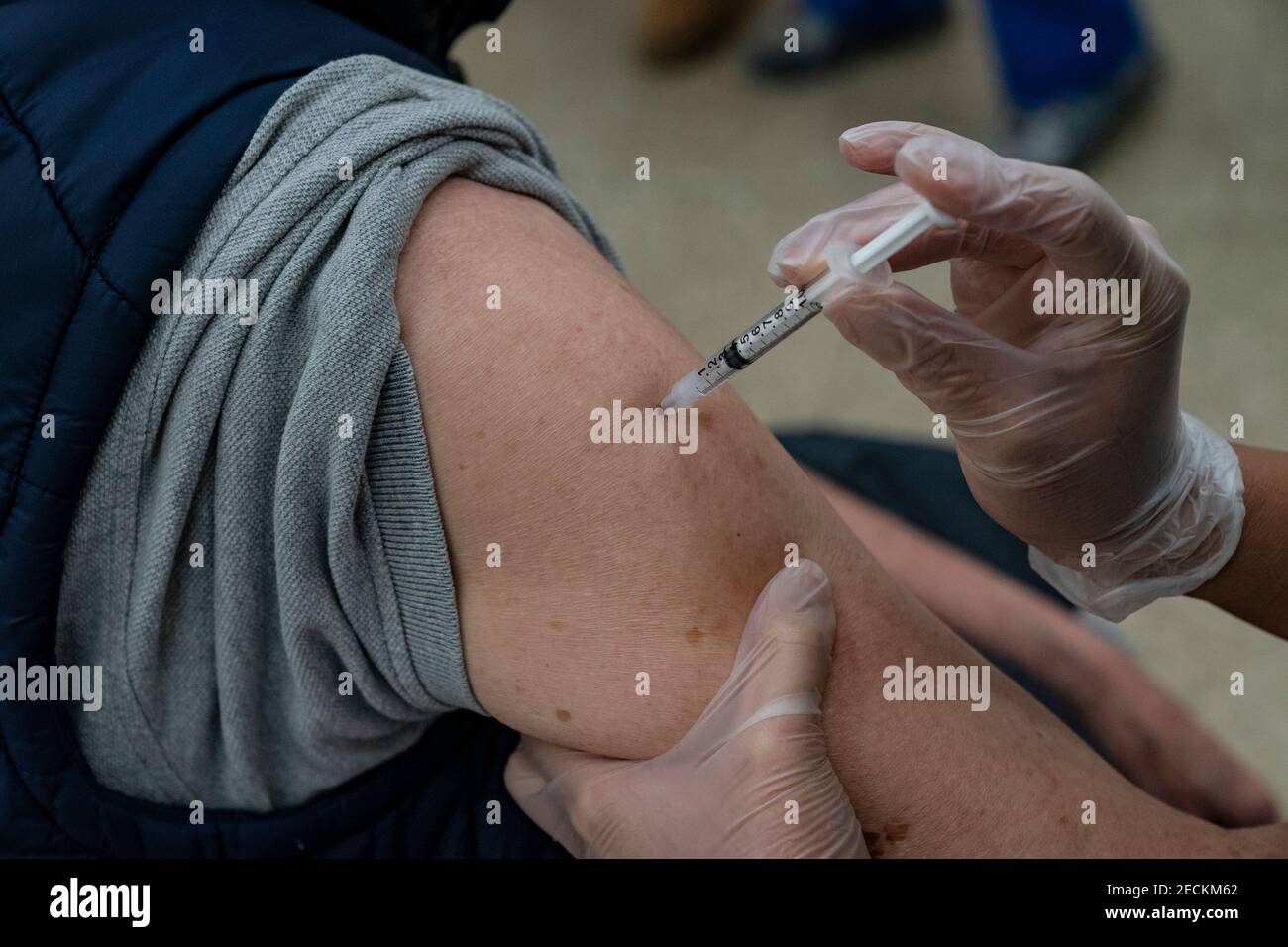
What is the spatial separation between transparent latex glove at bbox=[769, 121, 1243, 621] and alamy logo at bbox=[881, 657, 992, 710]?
0.17 meters

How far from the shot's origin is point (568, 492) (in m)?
0.83

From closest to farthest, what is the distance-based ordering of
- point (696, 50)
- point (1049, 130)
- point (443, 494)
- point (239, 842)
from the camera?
point (443, 494)
point (239, 842)
point (1049, 130)
point (696, 50)

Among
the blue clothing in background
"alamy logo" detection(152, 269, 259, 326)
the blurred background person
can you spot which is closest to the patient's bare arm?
"alamy logo" detection(152, 269, 259, 326)

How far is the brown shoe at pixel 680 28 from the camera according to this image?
276cm

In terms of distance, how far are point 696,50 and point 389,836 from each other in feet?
7.62

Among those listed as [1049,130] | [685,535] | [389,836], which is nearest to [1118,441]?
[685,535]

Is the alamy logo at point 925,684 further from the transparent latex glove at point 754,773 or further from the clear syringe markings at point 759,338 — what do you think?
the clear syringe markings at point 759,338

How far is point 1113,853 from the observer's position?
0.90 metres

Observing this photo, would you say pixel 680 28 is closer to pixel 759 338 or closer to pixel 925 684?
pixel 759 338

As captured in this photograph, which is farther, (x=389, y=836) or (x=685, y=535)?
(x=389, y=836)

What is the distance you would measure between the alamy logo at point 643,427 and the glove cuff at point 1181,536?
423 millimetres

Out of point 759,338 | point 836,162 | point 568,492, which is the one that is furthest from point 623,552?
point 836,162
